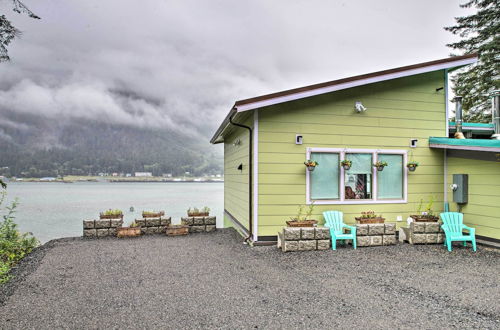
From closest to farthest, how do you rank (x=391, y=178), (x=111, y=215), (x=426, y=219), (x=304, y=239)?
(x=304, y=239)
(x=426, y=219)
(x=391, y=178)
(x=111, y=215)

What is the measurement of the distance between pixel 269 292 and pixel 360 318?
114cm

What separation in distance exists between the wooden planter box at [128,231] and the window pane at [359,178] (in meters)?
5.11

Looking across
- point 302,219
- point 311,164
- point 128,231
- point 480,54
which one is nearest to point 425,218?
point 302,219

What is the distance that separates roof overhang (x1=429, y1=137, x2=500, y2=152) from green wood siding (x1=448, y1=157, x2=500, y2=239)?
37 centimetres

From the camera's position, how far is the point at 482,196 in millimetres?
6441

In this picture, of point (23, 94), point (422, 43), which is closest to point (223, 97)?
point (23, 94)

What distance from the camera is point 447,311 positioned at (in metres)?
3.29

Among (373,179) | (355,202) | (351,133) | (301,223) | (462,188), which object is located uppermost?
(351,133)

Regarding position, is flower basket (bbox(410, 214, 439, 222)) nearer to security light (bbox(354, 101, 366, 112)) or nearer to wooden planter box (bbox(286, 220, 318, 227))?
wooden planter box (bbox(286, 220, 318, 227))

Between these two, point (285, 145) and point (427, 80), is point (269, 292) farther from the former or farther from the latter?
point (427, 80)

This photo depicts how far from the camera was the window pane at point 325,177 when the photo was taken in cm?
667

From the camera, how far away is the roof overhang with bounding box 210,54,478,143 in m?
6.04

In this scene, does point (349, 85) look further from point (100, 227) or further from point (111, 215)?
Answer: point (100, 227)

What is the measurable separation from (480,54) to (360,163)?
1218 cm
